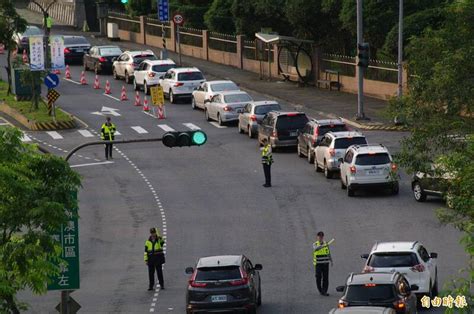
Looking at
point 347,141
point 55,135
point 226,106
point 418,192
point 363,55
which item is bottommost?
point 55,135

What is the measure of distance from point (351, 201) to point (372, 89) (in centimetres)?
2268

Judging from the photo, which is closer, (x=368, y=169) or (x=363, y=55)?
(x=368, y=169)

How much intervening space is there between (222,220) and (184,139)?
1374 cm

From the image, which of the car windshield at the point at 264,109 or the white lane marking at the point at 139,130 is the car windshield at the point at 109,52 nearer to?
the white lane marking at the point at 139,130

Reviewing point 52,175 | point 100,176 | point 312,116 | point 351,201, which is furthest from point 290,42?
point 52,175

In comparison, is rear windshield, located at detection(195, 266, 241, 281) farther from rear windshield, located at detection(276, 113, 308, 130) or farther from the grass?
the grass

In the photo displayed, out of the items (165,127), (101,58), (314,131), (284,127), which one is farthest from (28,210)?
(101,58)

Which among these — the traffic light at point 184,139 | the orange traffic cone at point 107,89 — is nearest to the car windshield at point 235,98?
the orange traffic cone at point 107,89

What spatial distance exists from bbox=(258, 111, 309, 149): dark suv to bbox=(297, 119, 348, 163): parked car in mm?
1346

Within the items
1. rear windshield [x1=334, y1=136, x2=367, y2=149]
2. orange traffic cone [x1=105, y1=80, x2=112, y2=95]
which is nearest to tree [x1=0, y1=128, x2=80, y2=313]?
rear windshield [x1=334, y1=136, x2=367, y2=149]

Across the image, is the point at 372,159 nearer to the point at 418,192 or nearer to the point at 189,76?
the point at 418,192

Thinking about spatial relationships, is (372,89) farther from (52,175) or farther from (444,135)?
(52,175)

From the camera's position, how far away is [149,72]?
219 ft

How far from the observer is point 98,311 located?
2947 centimetres
